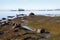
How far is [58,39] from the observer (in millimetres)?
28422

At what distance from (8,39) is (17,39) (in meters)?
2.06

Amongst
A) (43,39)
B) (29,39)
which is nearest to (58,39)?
(43,39)

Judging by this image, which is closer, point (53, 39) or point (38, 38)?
point (53, 39)

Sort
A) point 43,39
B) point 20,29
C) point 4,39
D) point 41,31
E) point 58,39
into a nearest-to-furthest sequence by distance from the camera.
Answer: point 58,39
point 43,39
point 4,39
point 41,31
point 20,29

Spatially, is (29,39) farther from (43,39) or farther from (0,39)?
(0,39)

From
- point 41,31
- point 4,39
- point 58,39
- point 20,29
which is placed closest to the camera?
point 58,39

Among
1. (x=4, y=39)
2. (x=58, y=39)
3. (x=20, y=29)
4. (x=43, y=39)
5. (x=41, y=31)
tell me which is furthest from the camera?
(x=20, y=29)

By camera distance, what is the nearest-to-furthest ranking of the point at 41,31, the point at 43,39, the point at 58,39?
the point at 58,39, the point at 43,39, the point at 41,31

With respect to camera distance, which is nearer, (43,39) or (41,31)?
(43,39)

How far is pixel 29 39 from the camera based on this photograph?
30.8m

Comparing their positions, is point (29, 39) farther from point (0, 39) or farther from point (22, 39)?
point (0, 39)

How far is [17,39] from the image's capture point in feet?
101

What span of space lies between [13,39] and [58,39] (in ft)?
22.3

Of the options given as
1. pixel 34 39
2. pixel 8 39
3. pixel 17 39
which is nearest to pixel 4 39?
pixel 8 39
